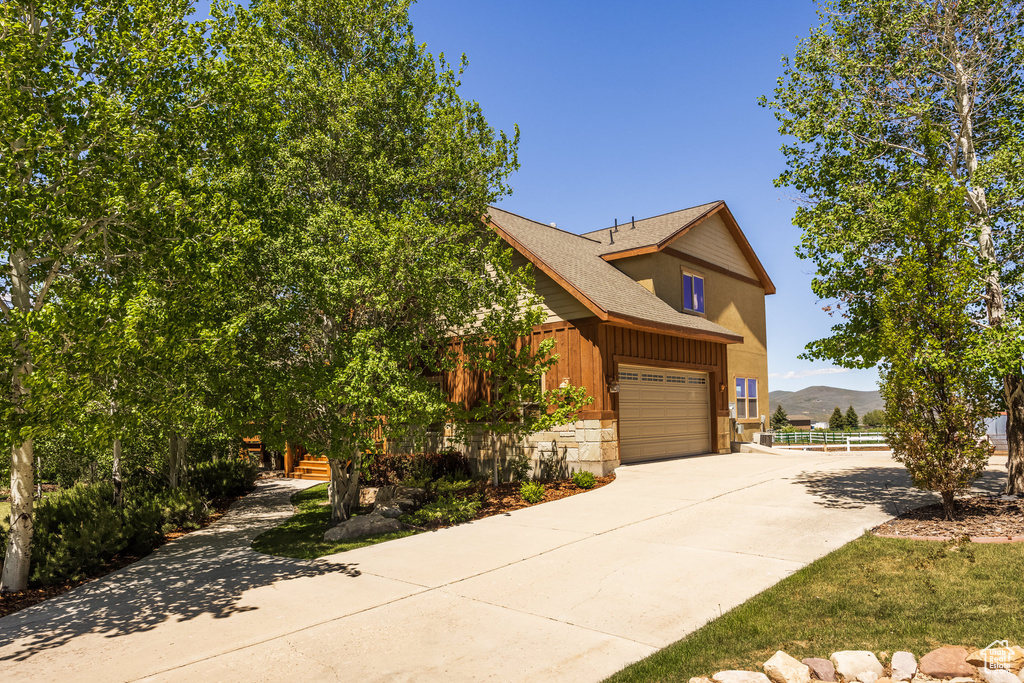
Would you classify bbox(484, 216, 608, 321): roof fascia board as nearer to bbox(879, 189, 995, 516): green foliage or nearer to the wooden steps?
bbox(879, 189, 995, 516): green foliage

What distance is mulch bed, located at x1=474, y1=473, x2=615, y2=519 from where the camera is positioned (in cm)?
1291

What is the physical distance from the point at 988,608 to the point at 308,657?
6.28 metres

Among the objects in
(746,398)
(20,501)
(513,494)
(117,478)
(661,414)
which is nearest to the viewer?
(20,501)

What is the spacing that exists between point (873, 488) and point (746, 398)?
11.4 metres

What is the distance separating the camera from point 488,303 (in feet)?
42.5

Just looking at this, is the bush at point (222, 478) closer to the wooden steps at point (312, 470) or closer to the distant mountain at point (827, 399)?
the wooden steps at point (312, 470)

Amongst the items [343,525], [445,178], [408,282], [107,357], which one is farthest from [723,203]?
[107,357]

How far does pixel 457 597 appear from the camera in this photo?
732 cm

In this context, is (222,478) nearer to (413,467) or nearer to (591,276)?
(413,467)

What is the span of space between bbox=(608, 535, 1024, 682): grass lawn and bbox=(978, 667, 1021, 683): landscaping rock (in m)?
0.51

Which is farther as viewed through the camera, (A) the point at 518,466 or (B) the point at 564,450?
(A) the point at 518,466

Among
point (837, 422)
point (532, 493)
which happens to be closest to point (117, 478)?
point (532, 493)

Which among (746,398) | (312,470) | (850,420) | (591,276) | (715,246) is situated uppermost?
(715,246)

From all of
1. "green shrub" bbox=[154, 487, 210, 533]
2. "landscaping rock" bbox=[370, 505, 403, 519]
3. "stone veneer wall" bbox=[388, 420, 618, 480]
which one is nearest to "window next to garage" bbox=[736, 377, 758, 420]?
"stone veneer wall" bbox=[388, 420, 618, 480]
